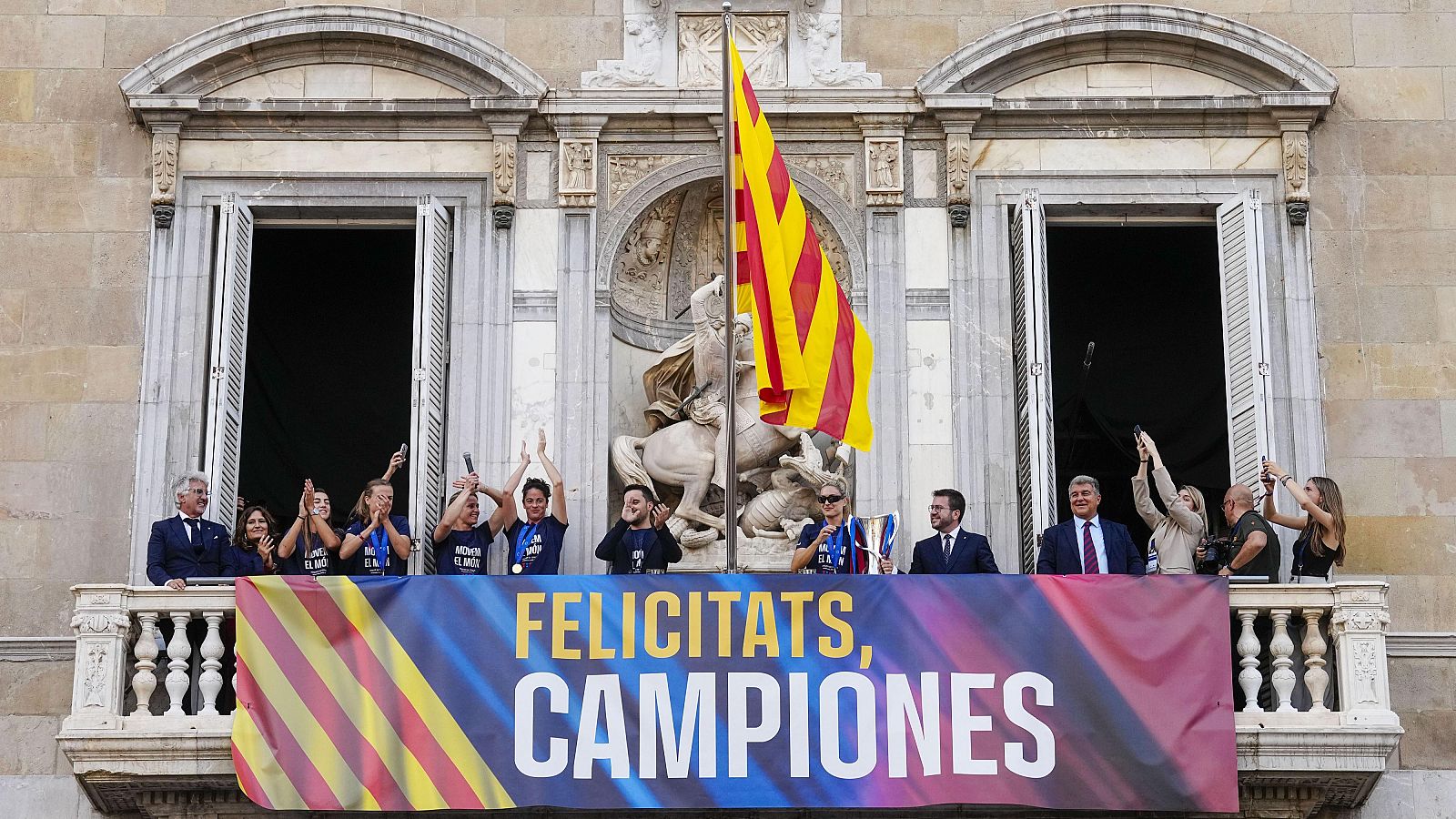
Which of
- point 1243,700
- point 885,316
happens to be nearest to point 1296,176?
point 885,316

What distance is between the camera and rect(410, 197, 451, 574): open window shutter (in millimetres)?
17422

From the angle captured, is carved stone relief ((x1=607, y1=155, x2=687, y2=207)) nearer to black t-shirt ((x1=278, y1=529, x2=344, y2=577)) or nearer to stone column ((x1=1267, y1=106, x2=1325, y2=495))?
black t-shirt ((x1=278, y1=529, x2=344, y2=577))

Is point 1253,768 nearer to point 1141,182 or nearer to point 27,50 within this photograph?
point 1141,182

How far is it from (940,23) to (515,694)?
604cm

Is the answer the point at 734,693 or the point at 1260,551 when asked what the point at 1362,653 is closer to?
the point at 1260,551

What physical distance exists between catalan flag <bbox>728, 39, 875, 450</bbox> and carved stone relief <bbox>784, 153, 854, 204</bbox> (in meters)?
1.42

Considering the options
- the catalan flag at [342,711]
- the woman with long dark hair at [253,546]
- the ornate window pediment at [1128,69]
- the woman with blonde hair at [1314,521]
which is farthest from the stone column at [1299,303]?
the woman with long dark hair at [253,546]

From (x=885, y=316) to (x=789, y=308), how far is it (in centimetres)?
182

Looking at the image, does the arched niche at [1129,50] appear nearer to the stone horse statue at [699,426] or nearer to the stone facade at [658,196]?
the stone facade at [658,196]

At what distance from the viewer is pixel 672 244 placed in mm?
18969

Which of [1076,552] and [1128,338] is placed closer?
[1076,552]

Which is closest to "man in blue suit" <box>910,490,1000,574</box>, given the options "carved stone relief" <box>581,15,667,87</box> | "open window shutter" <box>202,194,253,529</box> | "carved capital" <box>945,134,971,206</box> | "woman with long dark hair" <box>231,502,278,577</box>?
"carved capital" <box>945,134,971,206</box>

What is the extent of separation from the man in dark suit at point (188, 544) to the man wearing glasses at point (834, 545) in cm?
377

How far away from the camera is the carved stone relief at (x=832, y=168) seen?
1830 centimetres
